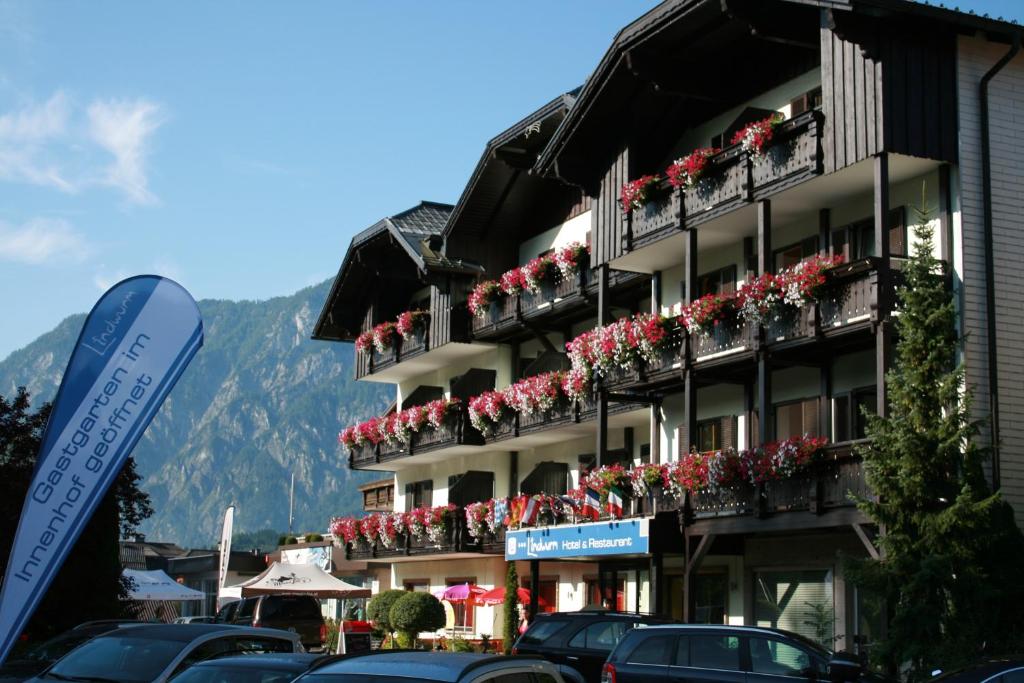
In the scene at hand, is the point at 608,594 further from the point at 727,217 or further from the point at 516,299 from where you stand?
the point at 727,217

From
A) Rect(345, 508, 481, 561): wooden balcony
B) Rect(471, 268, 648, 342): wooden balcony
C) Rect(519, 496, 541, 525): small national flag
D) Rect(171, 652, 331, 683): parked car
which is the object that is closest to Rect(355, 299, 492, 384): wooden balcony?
Rect(471, 268, 648, 342): wooden balcony

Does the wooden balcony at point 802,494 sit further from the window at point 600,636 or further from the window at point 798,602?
the window at point 600,636

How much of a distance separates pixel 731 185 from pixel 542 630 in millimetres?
9839

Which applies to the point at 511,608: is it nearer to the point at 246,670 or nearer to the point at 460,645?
the point at 460,645

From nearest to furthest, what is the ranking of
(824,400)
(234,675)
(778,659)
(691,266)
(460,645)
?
A: (234,675)
(778,659)
(824,400)
(691,266)
(460,645)

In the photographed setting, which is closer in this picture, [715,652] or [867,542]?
[715,652]

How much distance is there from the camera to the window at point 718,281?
29.7 metres

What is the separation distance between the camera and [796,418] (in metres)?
27.2

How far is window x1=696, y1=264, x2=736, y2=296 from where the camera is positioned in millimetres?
29703

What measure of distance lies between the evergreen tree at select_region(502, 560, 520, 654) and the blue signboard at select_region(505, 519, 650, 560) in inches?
182

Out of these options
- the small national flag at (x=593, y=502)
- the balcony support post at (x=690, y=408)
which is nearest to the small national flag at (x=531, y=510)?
the small national flag at (x=593, y=502)

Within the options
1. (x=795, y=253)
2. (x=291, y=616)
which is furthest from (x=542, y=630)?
(x=291, y=616)

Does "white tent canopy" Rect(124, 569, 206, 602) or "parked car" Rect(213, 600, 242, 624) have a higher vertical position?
"white tent canopy" Rect(124, 569, 206, 602)

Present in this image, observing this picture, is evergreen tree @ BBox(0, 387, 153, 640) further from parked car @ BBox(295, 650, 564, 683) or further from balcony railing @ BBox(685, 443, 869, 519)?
parked car @ BBox(295, 650, 564, 683)
